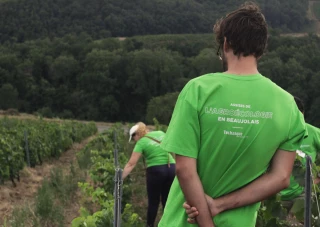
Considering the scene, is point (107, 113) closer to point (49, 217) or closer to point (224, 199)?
point (49, 217)

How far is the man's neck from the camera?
2154 mm

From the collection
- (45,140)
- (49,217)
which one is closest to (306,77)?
(45,140)

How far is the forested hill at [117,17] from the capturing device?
302 feet

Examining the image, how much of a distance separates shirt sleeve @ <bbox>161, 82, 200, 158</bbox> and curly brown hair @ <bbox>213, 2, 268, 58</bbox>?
0.30 m

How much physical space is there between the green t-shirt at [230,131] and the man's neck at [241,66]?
0.10 feet

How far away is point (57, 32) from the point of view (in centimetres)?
9269

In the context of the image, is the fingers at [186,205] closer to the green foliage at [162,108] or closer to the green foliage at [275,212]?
the green foliage at [275,212]

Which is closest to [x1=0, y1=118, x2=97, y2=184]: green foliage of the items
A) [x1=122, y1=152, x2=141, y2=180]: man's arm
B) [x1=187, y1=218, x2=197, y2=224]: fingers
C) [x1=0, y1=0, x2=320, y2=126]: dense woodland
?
[x1=122, y1=152, x2=141, y2=180]: man's arm

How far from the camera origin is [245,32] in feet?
6.89

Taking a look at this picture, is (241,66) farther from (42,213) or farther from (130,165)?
(42,213)

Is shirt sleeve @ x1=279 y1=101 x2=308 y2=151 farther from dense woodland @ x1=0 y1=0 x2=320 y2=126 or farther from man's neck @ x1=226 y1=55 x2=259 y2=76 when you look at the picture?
dense woodland @ x1=0 y1=0 x2=320 y2=126

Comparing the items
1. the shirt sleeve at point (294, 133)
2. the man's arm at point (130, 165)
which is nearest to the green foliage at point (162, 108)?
the man's arm at point (130, 165)

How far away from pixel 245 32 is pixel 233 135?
17.6 inches

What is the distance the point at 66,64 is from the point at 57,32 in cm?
3118
